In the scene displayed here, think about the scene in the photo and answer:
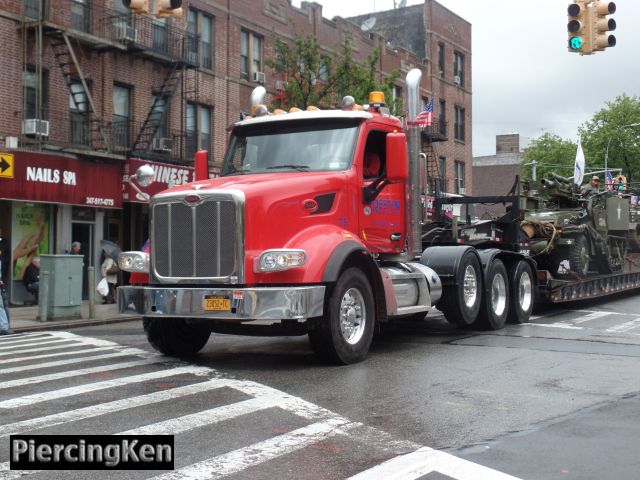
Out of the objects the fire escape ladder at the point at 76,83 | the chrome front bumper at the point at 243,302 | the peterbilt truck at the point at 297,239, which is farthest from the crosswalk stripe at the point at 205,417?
the fire escape ladder at the point at 76,83

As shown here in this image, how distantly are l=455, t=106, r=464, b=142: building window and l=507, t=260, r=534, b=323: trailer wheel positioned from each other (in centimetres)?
3014

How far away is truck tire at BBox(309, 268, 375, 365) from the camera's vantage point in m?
8.99

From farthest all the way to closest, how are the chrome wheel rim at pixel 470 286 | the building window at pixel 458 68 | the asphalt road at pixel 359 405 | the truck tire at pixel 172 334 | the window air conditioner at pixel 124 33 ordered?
the building window at pixel 458 68 < the window air conditioner at pixel 124 33 < the chrome wheel rim at pixel 470 286 < the truck tire at pixel 172 334 < the asphalt road at pixel 359 405

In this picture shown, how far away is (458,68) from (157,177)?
24795mm

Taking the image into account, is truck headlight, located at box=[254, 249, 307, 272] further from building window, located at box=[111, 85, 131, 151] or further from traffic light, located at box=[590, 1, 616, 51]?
building window, located at box=[111, 85, 131, 151]

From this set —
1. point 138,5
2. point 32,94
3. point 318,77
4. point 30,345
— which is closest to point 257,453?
point 30,345

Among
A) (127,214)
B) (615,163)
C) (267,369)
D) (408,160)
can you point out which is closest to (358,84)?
(127,214)

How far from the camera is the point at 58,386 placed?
8109 mm

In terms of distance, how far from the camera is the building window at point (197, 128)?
26312 mm

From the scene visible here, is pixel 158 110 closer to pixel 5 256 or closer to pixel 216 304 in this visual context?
pixel 5 256

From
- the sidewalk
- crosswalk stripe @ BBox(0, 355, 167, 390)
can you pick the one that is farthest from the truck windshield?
the sidewalk

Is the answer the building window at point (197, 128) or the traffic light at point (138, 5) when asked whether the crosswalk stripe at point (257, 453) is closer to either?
the traffic light at point (138, 5)

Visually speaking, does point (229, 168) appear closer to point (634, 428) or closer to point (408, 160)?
point (408, 160)

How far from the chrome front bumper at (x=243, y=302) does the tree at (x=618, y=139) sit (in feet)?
205
